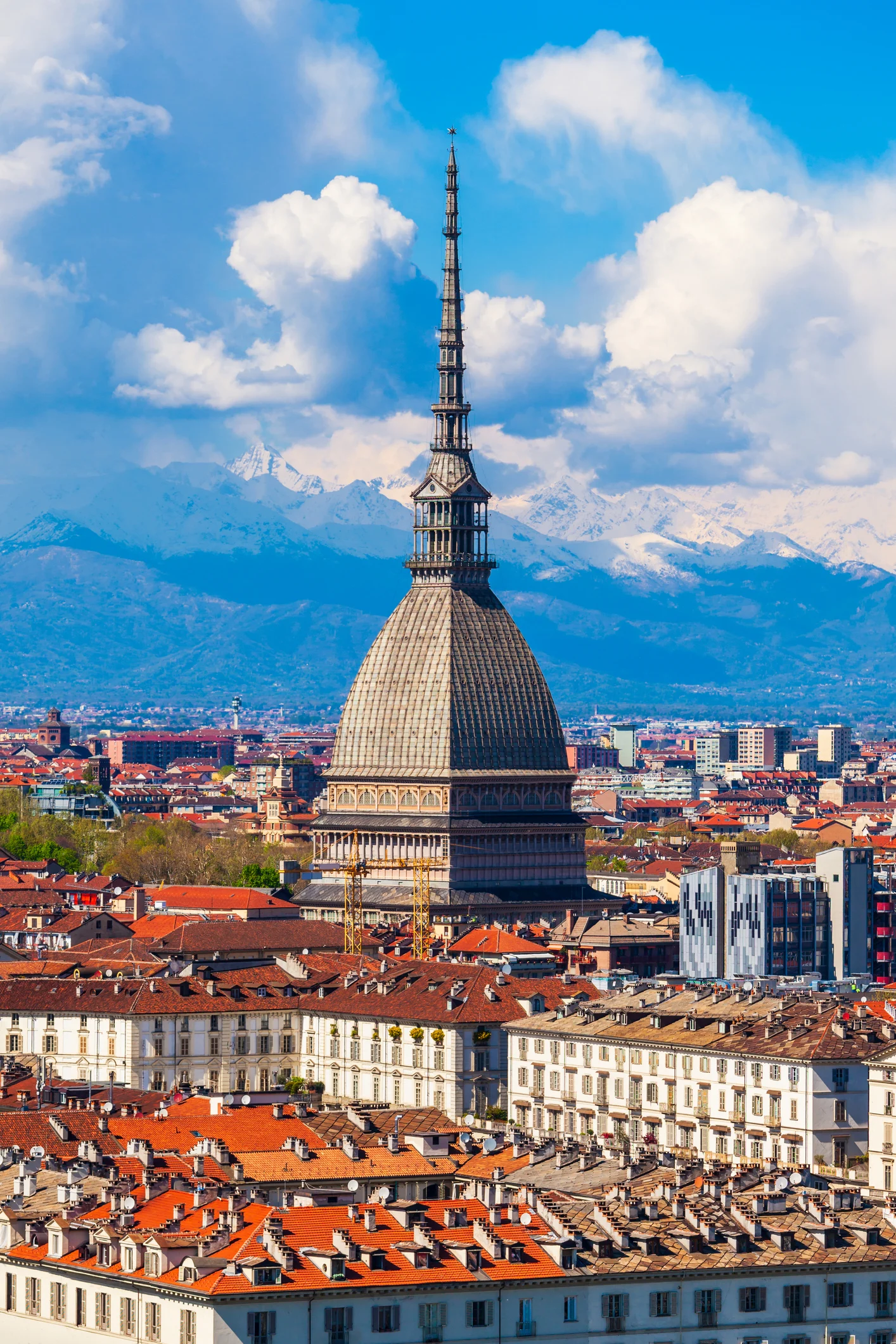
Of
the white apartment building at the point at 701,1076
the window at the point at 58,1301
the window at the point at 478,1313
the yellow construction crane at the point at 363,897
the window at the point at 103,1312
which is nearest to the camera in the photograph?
the window at the point at 478,1313

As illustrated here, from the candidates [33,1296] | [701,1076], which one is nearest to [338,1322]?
[33,1296]

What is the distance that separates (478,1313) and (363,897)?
128 meters

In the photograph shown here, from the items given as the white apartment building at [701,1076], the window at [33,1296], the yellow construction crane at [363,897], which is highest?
the yellow construction crane at [363,897]

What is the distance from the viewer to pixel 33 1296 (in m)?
64.6

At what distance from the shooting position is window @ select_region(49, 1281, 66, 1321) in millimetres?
63656

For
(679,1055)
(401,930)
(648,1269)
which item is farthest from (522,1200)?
(401,930)

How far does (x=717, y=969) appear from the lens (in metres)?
161

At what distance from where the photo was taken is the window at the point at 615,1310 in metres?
62.8

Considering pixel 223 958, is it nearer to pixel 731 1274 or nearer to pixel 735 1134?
pixel 735 1134

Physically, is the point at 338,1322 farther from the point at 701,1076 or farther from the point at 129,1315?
the point at 701,1076

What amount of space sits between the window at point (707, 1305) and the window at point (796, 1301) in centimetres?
131

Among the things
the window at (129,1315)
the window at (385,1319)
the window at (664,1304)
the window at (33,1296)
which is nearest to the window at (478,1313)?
the window at (385,1319)

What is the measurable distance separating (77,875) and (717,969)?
45.9 m

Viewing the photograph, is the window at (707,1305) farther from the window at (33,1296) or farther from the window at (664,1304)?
the window at (33,1296)
